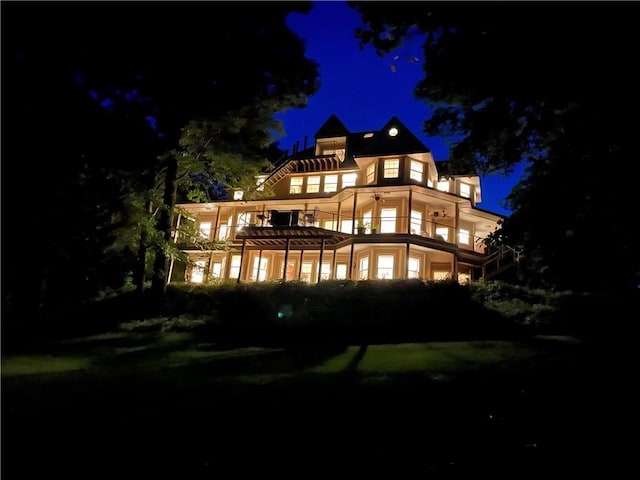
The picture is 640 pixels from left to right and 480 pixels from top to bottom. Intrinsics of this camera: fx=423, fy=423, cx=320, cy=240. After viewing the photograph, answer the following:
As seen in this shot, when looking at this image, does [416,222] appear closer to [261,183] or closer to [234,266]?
[261,183]

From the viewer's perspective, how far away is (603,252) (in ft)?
39.0

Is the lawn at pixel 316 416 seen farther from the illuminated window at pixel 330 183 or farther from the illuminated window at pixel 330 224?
the illuminated window at pixel 330 183

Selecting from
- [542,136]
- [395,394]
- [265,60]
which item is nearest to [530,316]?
[542,136]

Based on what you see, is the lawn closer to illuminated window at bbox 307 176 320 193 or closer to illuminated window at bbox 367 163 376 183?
illuminated window at bbox 367 163 376 183

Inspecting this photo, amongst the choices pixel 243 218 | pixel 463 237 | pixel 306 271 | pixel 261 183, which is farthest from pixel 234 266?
pixel 463 237

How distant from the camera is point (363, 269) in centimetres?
2795

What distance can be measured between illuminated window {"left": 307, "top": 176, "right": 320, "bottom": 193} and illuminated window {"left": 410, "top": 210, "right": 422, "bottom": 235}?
7701mm

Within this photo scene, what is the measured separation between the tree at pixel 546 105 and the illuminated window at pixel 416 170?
1391cm

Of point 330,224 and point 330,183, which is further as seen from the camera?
point 330,183

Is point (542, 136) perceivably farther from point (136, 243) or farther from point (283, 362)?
point (136, 243)

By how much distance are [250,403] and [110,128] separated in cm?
1200

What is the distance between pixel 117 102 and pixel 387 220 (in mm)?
17389

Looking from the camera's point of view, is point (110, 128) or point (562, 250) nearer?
point (562, 250)

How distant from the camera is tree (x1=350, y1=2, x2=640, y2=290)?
9125 mm
